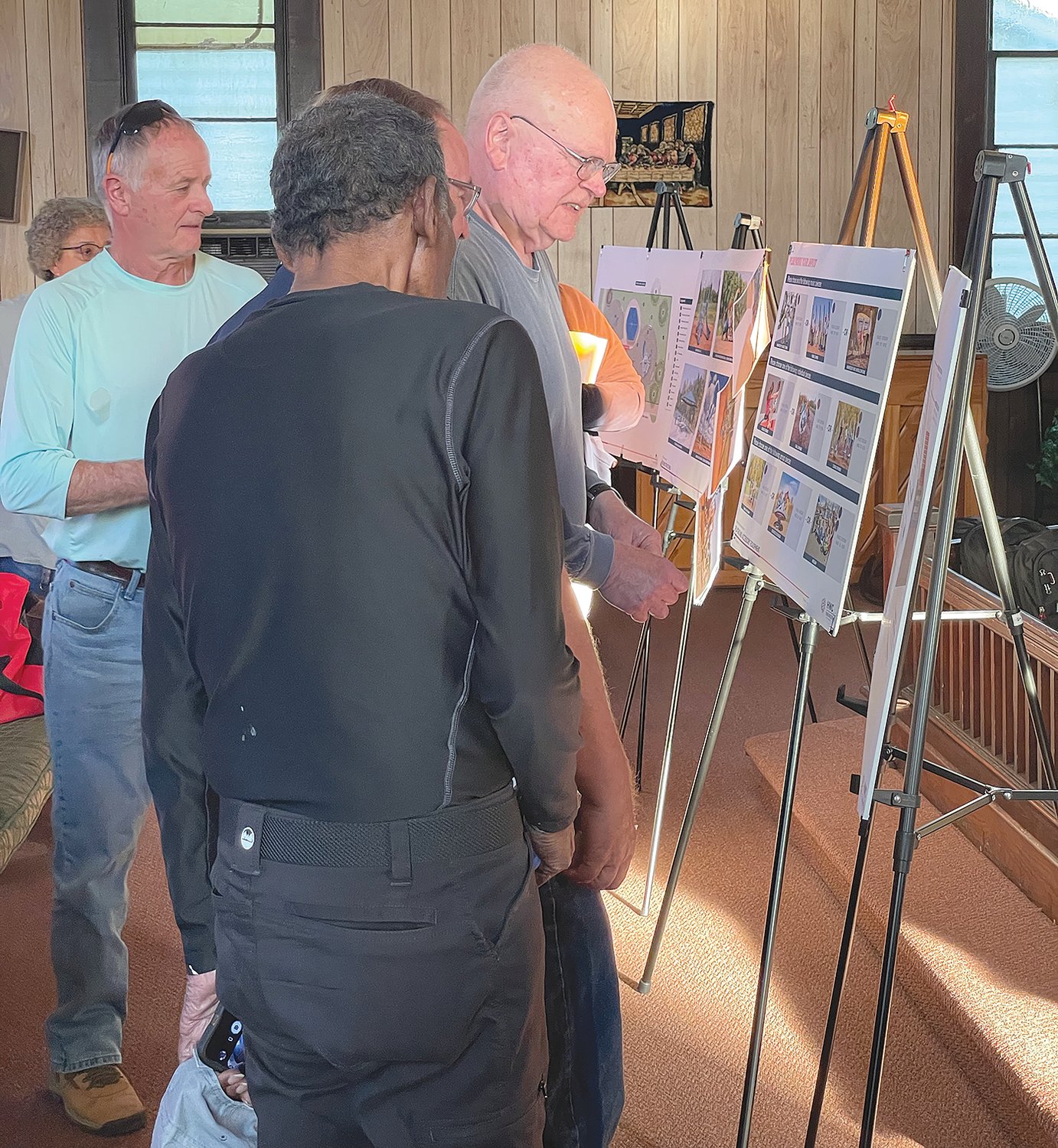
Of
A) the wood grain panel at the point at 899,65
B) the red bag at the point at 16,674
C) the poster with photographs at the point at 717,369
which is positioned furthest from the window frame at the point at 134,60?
the poster with photographs at the point at 717,369

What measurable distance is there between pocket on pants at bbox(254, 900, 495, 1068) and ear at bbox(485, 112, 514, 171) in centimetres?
126

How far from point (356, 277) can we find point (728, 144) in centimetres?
626

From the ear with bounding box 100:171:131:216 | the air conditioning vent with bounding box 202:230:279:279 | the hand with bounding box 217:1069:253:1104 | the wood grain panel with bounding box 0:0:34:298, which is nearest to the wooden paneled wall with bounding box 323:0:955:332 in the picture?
the air conditioning vent with bounding box 202:230:279:279

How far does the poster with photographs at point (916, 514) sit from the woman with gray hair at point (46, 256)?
250 centimetres

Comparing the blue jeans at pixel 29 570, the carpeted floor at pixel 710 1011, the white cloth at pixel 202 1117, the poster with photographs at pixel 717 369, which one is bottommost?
the carpeted floor at pixel 710 1011

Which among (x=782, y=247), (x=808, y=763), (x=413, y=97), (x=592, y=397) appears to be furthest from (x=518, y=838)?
(x=782, y=247)

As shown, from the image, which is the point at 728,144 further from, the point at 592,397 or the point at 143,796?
the point at 143,796

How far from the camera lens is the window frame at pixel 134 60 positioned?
21.7 ft

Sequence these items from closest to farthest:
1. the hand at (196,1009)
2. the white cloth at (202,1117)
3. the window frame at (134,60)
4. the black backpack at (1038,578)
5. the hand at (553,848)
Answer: the hand at (553,848) < the white cloth at (202,1117) < the hand at (196,1009) < the black backpack at (1038,578) < the window frame at (134,60)

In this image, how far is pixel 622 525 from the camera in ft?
7.67

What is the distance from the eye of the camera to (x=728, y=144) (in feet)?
23.2

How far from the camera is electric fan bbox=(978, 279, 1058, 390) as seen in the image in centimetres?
631

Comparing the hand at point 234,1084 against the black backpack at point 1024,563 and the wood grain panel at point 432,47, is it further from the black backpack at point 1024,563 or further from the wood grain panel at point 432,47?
the wood grain panel at point 432,47

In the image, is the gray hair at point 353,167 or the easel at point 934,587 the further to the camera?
the easel at point 934,587
